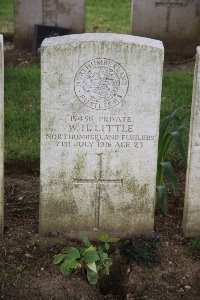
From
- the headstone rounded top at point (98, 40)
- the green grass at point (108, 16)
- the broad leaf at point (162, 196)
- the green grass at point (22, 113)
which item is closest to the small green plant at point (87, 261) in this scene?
the broad leaf at point (162, 196)

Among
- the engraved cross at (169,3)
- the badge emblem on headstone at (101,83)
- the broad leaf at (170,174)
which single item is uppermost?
the engraved cross at (169,3)

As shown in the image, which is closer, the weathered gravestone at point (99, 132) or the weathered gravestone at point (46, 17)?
the weathered gravestone at point (99, 132)

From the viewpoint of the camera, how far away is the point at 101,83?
4.37 metres

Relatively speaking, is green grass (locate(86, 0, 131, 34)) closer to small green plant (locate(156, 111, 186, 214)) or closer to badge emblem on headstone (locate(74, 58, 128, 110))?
small green plant (locate(156, 111, 186, 214))

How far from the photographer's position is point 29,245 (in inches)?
180

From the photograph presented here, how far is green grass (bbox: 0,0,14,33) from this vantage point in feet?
34.6

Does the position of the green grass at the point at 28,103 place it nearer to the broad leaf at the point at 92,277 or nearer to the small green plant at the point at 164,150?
the small green plant at the point at 164,150

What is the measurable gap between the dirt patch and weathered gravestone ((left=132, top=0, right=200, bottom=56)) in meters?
4.99

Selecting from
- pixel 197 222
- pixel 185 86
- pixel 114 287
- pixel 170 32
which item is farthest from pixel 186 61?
pixel 114 287

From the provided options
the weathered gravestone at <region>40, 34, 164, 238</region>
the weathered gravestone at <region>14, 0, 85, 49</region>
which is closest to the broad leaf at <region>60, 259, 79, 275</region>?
the weathered gravestone at <region>40, 34, 164, 238</region>

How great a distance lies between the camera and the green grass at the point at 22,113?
235 inches

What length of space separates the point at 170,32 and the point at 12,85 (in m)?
2.84

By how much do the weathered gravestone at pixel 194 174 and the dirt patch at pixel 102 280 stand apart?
127 mm

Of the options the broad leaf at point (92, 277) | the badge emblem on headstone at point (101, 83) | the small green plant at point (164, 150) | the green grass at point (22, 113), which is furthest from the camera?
the green grass at point (22, 113)
